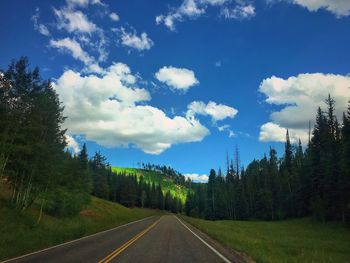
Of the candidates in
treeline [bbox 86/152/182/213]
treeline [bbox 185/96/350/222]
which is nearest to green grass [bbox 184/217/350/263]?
treeline [bbox 185/96/350/222]

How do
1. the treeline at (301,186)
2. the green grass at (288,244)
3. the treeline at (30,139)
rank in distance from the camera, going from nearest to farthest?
the green grass at (288,244), the treeline at (30,139), the treeline at (301,186)

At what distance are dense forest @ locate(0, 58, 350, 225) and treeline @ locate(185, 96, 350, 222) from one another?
5.6 inches

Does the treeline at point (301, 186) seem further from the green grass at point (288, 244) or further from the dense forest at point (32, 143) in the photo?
the dense forest at point (32, 143)

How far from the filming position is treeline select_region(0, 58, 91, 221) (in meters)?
29.0

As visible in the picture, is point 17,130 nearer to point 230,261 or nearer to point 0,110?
point 0,110

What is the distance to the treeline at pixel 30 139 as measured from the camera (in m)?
29.0

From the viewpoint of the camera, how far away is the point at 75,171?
38.7 m

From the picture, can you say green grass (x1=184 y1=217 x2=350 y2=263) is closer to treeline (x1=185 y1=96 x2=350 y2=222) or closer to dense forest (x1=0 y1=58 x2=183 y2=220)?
treeline (x1=185 y1=96 x2=350 y2=222)

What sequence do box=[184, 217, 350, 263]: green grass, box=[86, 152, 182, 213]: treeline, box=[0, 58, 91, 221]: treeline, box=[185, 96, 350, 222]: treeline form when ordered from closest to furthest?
box=[184, 217, 350, 263]: green grass < box=[0, 58, 91, 221]: treeline < box=[185, 96, 350, 222]: treeline < box=[86, 152, 182, 213]: treeline

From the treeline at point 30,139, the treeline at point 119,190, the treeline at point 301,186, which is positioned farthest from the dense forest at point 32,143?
the treeline at point 119,190

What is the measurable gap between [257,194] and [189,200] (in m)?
85.9

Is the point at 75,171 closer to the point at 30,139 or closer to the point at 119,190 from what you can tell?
the point at 30,139

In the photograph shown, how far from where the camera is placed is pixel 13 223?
1015 inches

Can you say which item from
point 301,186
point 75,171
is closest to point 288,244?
point 75,171
